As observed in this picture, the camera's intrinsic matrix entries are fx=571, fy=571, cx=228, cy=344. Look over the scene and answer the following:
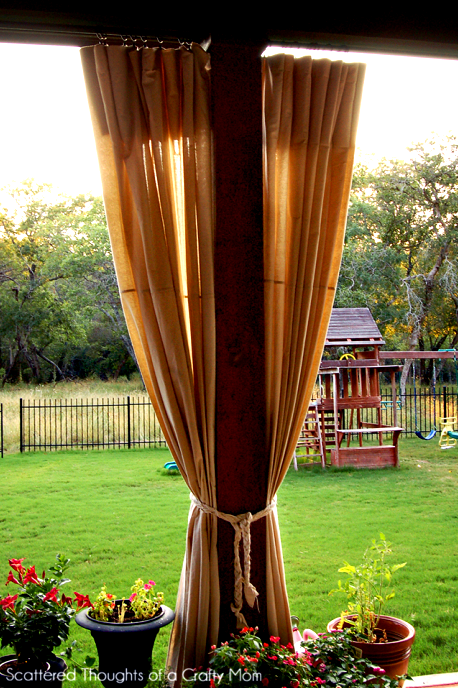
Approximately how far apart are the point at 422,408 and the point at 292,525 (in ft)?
5.00

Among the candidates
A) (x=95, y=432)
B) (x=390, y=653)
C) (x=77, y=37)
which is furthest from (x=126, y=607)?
(x=95, y=432)

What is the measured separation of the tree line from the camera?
3201 millimetres

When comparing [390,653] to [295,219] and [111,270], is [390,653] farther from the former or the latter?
[111,270]

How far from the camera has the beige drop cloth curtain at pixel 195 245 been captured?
73.7 inches

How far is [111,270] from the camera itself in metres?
4.77

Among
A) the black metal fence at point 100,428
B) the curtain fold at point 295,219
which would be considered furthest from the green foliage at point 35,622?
the black metal fence at point 100,428

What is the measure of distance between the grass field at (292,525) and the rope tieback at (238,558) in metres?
0.89

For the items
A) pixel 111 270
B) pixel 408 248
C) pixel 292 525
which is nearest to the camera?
pixel 408 248

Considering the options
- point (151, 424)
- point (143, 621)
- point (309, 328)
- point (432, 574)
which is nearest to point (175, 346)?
point (309, 328)

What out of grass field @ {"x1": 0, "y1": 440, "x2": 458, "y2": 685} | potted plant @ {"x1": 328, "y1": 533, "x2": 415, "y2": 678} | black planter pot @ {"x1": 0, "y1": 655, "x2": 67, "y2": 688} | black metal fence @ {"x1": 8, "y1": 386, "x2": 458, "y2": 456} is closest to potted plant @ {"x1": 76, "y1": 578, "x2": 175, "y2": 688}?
black planter pot @ {"x1": 0, "y1": 655, "x2": 67, "y2": 688}

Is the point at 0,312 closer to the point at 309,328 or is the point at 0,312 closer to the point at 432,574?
the point at 309,328

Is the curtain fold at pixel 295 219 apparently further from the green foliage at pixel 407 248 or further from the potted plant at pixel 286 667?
the green foliage at pixel 407 248

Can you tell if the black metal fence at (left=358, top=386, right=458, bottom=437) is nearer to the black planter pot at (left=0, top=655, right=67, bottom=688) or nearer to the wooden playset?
the wooden playset

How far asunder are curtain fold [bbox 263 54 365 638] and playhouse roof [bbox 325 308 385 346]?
4.82 feet
